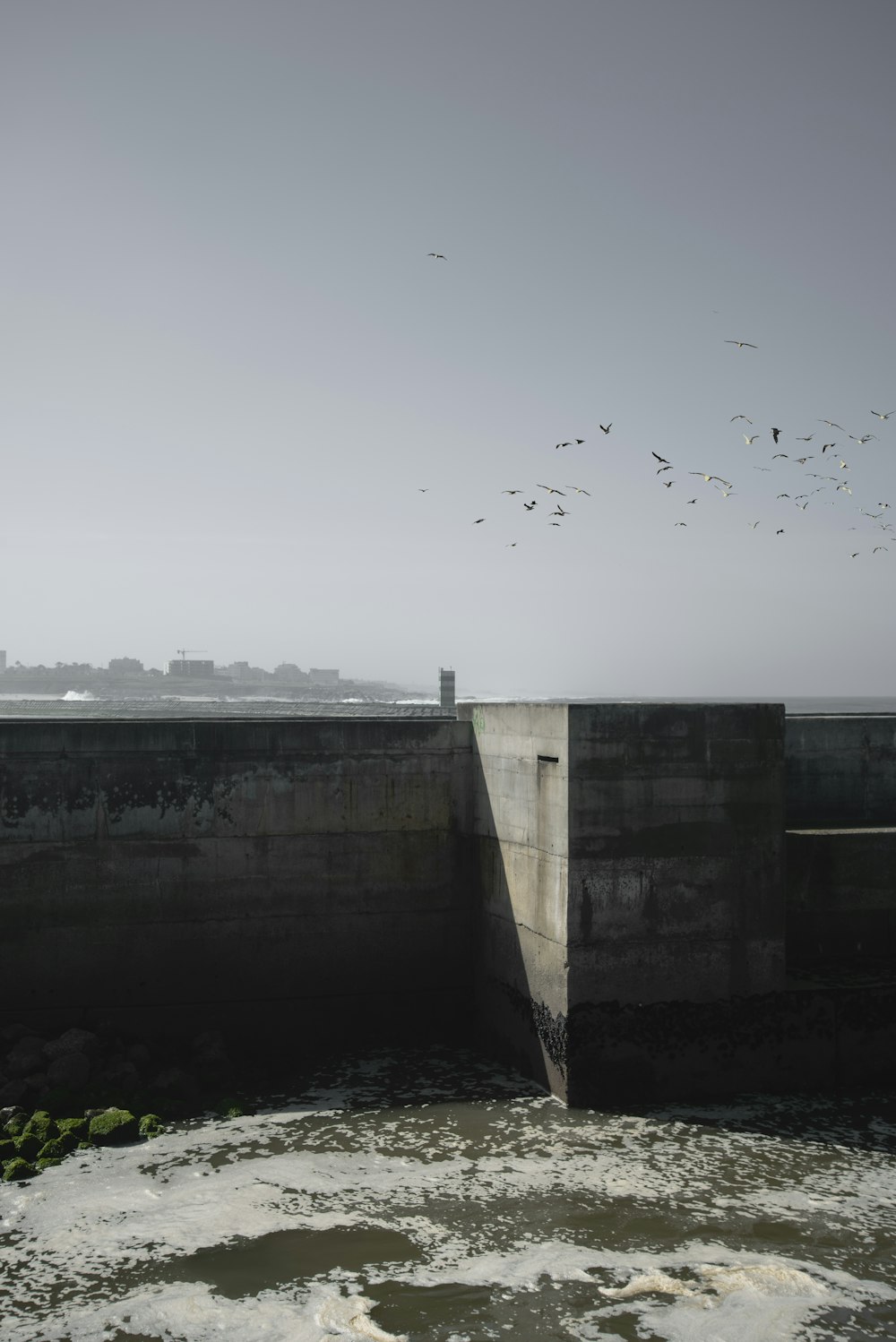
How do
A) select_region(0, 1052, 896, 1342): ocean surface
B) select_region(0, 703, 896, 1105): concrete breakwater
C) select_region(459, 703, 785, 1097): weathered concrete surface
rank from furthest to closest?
select_region(0, 703, 896, 1105): concrete breakwater < select_region(459, 703, 785, 1097): weathered concrete surface < select_region(0, 1052, 896, 1342): ocean surface

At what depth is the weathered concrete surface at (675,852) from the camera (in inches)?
432

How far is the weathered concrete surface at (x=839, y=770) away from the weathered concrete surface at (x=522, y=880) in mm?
4088

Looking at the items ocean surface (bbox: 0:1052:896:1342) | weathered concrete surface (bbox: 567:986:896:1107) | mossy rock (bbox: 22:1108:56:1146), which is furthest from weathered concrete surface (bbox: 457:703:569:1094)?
mossy rock (bbox: 22:1108:56:1146)

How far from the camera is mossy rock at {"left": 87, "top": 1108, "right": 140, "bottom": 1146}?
1023 cm

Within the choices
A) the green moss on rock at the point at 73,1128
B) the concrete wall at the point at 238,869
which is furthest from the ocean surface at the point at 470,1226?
the concrete wall at the point at 238,869

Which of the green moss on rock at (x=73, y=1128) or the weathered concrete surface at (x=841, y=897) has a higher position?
the weathered concrete surface at (x=841, y=897)

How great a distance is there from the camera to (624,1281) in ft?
25.6

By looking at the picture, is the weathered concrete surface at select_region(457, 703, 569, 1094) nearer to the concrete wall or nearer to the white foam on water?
the concrete wall

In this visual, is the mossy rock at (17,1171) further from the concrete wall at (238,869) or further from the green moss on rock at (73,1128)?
the concrete wall at (238,869)

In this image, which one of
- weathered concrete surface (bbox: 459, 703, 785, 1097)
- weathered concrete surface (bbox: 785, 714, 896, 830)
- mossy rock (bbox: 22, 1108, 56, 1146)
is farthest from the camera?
weathered concrete surface (bbox: 785, 714, 896, 830)

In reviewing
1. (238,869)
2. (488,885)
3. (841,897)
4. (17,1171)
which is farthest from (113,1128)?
(841,897)

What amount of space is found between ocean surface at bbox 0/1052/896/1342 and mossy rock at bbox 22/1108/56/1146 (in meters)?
0.37

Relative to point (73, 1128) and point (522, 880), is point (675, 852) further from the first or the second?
point (73, 1128)

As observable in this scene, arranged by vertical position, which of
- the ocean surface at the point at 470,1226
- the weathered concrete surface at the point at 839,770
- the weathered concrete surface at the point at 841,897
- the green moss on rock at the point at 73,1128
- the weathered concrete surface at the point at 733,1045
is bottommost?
the ocean surface at the point at 470,1226
